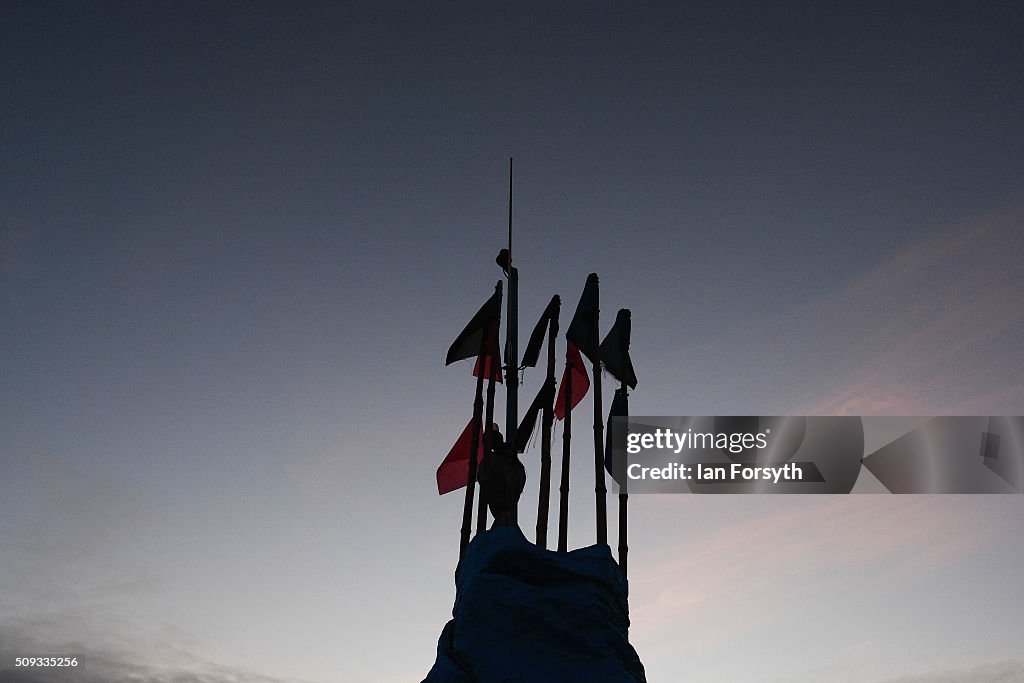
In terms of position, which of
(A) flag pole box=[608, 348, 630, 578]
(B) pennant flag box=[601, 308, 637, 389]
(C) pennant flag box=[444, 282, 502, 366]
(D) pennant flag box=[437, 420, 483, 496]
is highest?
(C) pennant flag box=[444, 282, 502, 366]

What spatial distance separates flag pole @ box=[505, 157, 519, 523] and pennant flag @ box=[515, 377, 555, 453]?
133mm

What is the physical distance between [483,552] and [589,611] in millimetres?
1304

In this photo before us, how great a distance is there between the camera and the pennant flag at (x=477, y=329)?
14430 millimetres

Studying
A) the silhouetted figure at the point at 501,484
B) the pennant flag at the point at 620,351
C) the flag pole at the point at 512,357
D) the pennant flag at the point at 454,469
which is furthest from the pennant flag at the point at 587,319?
the pennant flag at the point at 454,469

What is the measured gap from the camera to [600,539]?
34.7ft

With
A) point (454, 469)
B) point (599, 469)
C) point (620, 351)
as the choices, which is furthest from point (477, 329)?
point (599, 469)

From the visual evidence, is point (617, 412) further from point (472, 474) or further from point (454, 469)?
point (454, 469)

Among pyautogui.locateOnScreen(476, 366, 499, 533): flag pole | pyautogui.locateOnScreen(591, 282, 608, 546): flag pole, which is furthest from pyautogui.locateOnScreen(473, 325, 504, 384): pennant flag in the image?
pyautogui.locateOnScreen(591, 282, 608, 546): flag pole

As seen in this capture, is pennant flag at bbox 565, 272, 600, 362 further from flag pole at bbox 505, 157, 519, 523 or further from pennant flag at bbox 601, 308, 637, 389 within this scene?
flag pole at bbox 505, 157, 519, 523

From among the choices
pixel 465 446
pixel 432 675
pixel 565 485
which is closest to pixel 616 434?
pixel 565 485

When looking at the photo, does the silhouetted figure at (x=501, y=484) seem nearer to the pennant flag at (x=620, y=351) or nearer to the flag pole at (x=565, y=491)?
the flag pole at (x=565, y=491)

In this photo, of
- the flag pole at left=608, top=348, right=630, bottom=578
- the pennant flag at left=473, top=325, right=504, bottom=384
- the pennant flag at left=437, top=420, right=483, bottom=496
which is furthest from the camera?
the pennant flag at left=437, top=420, right=483, bottom=496

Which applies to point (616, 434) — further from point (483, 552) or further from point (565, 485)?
point (483, 552)

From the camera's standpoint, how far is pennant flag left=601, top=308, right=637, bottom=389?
12.6 meters
